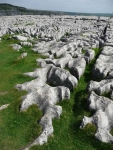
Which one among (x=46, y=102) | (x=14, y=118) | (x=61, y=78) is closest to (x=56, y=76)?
(x=61, y=78)

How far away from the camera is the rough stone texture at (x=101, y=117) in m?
22.6

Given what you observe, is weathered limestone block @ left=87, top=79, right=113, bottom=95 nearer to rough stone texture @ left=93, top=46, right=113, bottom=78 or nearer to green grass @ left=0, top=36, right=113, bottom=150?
green grass @ left=0, top=36, right=113, bottom=150

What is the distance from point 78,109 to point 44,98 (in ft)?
16.4

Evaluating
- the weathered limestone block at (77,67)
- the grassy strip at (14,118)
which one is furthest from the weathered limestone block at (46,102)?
the weathered limestone block at (77,67)

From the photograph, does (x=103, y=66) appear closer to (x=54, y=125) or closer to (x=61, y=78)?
(x=61, y=78)

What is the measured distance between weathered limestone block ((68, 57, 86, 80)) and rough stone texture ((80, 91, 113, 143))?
8883mm

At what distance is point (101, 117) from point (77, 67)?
583 inches

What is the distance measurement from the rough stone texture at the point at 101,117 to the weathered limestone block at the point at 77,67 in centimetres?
888

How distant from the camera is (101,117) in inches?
967

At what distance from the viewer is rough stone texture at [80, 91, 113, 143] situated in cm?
2263

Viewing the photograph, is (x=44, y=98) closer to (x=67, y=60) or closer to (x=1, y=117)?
(x=1, y=117)

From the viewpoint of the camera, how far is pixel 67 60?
141ft

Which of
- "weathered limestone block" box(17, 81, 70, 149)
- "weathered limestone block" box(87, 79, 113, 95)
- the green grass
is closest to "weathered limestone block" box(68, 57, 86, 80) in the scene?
the green grass

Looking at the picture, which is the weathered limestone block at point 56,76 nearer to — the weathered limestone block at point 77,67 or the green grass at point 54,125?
the green grass at point 54,125
